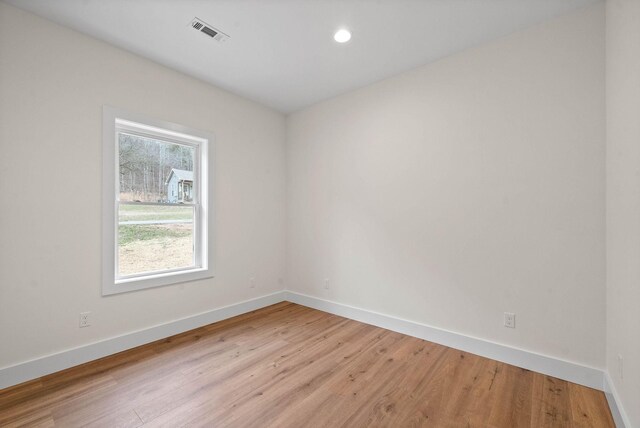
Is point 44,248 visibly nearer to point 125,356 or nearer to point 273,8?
point 125,356

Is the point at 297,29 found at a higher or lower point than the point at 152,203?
higher

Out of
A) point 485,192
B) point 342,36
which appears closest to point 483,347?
point 485,192

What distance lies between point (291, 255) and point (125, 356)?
2.22 m

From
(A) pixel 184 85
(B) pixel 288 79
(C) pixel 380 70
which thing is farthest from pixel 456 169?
(A) pixel 184 85

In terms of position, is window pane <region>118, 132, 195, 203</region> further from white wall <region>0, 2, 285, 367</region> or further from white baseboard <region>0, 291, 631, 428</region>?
white baseboard <region>0, 291, 631, 428</region>

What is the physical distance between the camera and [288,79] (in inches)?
125

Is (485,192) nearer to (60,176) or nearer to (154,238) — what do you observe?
(154,238)

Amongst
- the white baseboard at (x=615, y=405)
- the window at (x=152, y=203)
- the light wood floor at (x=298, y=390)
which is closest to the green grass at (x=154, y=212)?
the window at (x=152, y=203)

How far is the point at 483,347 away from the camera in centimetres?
249

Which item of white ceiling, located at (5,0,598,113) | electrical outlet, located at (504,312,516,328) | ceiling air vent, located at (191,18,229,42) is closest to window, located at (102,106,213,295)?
white ceiling, located at (5,0,598,113)

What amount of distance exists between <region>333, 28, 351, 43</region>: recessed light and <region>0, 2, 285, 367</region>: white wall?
1.69 meters

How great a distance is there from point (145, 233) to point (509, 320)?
3502 mm

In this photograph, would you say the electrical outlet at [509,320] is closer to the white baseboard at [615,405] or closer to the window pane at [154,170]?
the white baseboard at [615,405]

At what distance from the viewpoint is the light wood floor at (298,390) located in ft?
5.64
